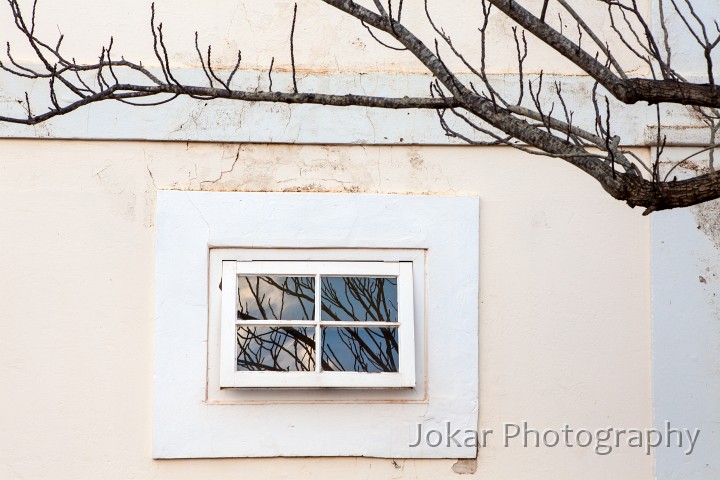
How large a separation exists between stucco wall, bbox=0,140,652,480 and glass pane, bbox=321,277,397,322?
36cm

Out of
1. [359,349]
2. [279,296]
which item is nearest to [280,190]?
[279,296]

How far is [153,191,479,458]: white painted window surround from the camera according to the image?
3.42 meters

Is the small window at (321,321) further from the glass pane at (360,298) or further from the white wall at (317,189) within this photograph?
the white wall at (317,189)

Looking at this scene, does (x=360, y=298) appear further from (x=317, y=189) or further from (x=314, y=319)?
(x=317, y=189)

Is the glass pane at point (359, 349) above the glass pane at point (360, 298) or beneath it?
beneath

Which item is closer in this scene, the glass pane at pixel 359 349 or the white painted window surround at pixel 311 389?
the white painted window surround at pixel 311 389

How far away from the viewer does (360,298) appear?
3586 mm

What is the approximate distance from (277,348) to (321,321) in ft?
0.70

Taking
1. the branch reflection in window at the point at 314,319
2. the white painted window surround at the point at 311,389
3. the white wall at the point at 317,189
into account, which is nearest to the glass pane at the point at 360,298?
the branch reflection in window at the point at 314,319

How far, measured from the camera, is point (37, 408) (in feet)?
11.1

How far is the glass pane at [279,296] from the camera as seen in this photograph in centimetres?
358

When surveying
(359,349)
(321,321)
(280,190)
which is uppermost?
(280,190)

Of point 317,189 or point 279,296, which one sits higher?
point 317,189

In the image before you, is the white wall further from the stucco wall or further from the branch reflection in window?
the branch reflection in window
